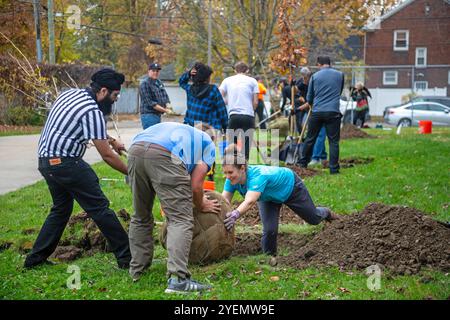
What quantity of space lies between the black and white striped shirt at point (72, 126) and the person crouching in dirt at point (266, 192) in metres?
1.27

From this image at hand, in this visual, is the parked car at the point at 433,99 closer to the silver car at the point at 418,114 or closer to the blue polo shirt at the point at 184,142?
the silver car at the point at 418,114

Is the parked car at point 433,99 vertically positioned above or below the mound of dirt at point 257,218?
above

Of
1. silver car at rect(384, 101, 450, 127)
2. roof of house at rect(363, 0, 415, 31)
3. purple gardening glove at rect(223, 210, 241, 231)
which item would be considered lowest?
silver car at rect(384, 101, 450, 127)

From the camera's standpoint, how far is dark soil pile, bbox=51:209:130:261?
744cm

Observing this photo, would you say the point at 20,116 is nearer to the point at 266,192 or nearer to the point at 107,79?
the point at 107,79

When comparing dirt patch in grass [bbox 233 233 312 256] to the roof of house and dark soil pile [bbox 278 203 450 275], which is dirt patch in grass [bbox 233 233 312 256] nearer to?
dark soil pile [bbox 278 203 450 275]

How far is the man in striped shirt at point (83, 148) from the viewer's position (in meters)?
6.43

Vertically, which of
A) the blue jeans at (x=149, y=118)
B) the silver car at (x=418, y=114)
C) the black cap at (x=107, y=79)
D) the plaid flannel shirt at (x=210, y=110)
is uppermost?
the black cap at (x=107, y=79)

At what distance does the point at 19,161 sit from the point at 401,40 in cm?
3972

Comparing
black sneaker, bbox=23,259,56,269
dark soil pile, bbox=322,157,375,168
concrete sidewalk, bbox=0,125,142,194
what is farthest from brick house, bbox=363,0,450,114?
black sneaker, bbox=23,259,56,269

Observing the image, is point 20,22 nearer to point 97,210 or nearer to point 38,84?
point 38,84

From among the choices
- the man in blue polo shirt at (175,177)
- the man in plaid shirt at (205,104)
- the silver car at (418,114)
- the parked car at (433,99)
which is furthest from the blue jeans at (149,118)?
the parked car at (433,99)

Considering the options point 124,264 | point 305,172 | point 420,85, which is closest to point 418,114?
point 420,85

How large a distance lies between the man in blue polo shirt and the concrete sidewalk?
674 cm
